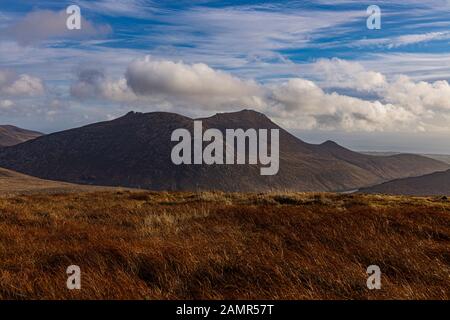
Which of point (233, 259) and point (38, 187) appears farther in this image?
point (38, 187)

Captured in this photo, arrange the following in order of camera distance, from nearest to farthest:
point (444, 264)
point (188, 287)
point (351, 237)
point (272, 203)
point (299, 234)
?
1. point (188, 287)
2. point (444, 264)
3. point (351, 237)
4. point (299, 234)
5. point (272, 203)

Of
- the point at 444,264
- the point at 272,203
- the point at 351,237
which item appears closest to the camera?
the point at 444,264

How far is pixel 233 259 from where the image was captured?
22.7 feet

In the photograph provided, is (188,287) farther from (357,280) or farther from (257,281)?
(357,280)

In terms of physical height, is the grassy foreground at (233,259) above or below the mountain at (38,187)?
below

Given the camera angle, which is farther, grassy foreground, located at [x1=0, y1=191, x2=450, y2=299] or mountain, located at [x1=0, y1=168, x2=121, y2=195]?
mountain, located at [x1=0, y1=168, x2=121, y2=195]

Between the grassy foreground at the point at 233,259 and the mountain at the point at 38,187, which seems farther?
the mountain at the point at 38,187

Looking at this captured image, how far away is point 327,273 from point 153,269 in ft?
9.04

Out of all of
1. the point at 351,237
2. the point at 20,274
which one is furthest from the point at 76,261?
the point at 351,237

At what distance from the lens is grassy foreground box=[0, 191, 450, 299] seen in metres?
5.58

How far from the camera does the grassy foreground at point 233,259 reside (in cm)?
558

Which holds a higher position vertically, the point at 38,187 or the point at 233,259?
the point at 38,187

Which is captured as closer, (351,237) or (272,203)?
(351,237)
